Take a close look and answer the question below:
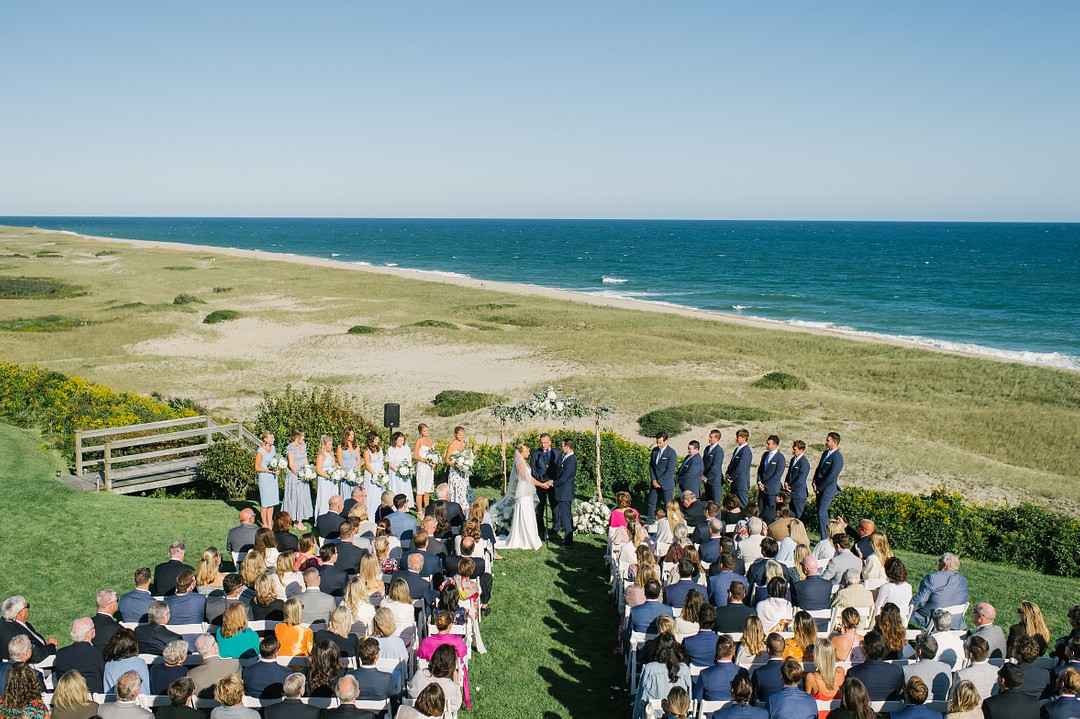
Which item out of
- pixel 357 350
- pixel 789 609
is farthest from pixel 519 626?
pixel 357 350

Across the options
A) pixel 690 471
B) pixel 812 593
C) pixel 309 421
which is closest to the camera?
pixel 812 593

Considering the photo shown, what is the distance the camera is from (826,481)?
1397 cm

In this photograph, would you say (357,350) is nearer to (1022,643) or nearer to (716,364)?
(716,364)

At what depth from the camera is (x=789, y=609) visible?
29.1 feet

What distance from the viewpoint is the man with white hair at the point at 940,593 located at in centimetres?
922

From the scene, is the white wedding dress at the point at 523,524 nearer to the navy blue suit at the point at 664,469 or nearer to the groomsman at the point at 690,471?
the navy blue suit at the point at 664,469

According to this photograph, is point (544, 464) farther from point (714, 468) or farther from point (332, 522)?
point (332, 522)

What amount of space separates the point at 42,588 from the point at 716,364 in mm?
30060

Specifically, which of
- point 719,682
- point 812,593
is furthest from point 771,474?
point 719,682

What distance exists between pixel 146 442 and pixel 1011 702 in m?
15.1

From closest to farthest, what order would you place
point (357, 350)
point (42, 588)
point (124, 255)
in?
1. point (42, 588)
2. point (357, 350)
3. point (124, 255)

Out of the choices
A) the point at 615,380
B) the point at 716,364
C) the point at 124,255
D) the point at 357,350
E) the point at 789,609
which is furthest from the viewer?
the point at 124,255

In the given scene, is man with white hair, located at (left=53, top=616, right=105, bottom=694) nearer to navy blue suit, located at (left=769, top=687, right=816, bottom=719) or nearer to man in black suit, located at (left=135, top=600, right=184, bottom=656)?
man in black suit, located at (left=135, top=600, right=184, bottom=656)

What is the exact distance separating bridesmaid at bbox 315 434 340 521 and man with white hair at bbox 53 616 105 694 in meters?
6.19
